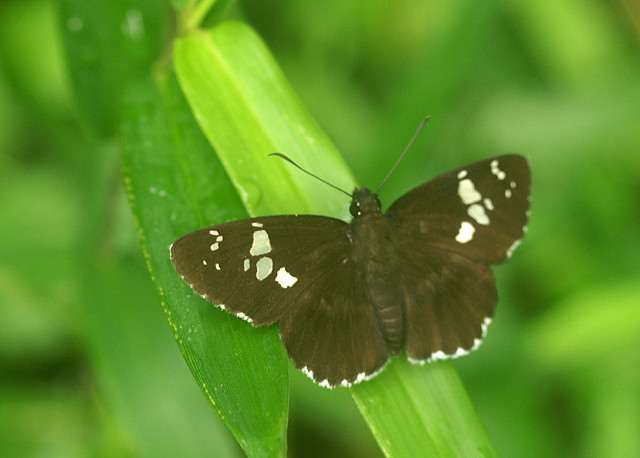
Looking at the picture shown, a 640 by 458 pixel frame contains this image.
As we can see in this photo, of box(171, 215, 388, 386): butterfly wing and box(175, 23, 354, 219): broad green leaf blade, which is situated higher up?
box(175, 23, 354, 219): broad green leaf blade

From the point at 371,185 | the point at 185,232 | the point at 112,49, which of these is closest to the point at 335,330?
the point at 185,232

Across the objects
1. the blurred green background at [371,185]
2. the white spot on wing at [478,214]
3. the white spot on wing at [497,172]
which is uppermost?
the white spot on wing at [497,172]

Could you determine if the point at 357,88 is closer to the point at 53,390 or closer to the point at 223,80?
the point at 223,80

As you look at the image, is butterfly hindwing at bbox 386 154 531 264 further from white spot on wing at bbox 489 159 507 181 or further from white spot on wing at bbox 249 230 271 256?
white spot on wing at bbox 249 230 271 256

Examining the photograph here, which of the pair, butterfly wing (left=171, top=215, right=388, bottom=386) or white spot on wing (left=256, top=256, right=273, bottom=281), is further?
white spot on wing (left=256, top=256, right=273, bottom=281)

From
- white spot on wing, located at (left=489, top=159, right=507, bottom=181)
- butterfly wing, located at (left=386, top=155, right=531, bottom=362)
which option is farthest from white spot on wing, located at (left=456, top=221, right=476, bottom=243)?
white spot on wing, located at (left=489, top=159, right=507, bottom=181)

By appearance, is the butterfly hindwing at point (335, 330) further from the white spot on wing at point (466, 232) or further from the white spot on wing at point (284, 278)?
the white spot on wing at point (466, 232)

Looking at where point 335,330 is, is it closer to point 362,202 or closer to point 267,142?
point 362,202

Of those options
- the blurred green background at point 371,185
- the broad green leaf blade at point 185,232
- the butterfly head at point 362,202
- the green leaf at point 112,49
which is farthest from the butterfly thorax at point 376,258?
the green leaf at point 112,49
